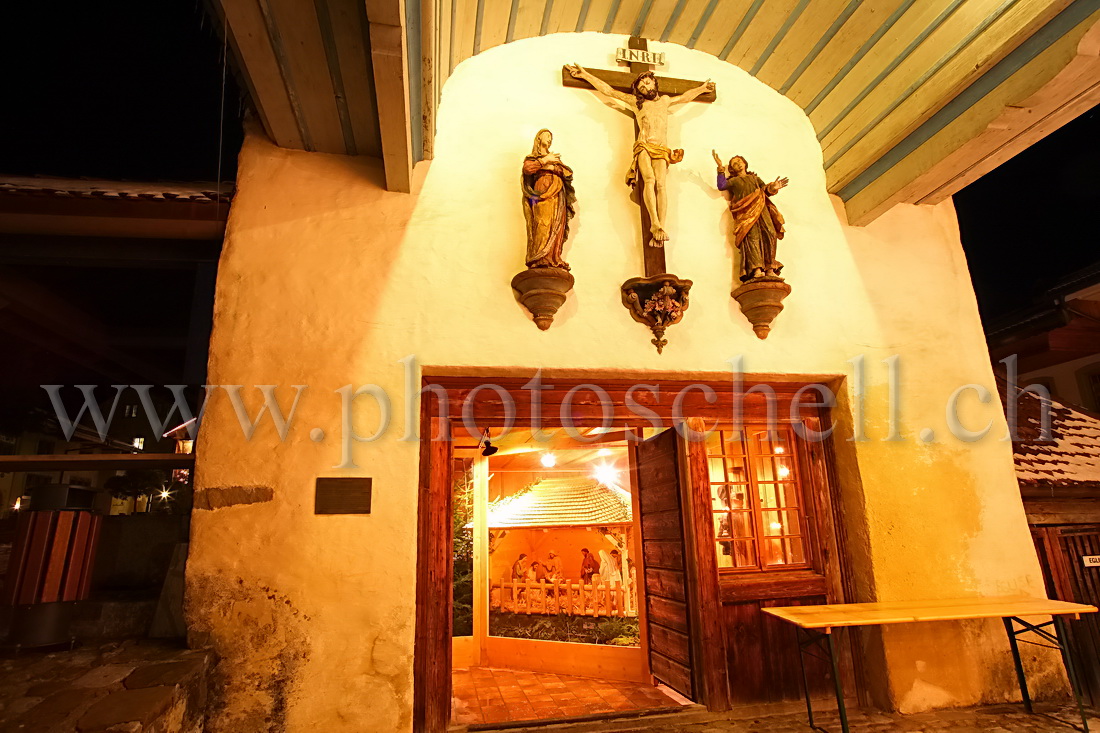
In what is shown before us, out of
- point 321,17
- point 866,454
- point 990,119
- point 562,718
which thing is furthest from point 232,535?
point 990,119

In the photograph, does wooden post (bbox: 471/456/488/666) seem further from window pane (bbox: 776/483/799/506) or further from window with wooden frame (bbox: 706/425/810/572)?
window pane (bbox: 776/483/799/506)

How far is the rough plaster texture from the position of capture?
11.3 feet

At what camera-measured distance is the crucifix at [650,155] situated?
420cm

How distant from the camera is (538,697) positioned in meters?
5.42

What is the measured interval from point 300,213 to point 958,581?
5.32m

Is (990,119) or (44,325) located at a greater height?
(990,119)

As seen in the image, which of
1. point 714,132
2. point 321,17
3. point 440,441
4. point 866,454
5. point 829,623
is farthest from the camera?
point 714,132

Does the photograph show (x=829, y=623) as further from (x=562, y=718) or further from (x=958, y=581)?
(x=562, y=718)

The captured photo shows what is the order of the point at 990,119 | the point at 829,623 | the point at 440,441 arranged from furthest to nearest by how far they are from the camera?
the point at 440,441 → the point at 990,119 → the point at 829,623

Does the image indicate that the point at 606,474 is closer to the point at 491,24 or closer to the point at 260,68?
the point at 491,24

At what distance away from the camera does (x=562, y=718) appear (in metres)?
3.98

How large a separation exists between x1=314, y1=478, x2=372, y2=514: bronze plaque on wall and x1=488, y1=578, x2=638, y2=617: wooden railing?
451 cm

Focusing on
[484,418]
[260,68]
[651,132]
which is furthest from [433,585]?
[651,132]

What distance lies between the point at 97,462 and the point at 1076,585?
713 centimetres
